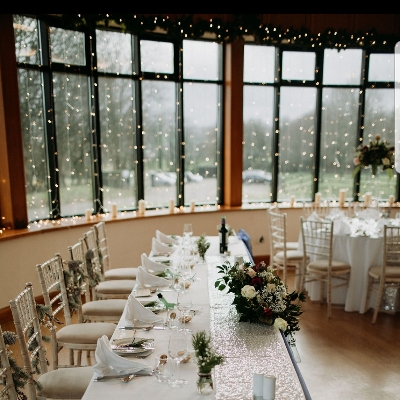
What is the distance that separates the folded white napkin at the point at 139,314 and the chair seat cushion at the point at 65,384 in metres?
0.38

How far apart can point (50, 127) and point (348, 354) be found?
13.8ft

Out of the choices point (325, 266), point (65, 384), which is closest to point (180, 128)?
point (325, 266)

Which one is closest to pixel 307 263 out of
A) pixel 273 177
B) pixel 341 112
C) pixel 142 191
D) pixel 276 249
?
pixel 276 249

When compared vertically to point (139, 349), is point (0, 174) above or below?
above

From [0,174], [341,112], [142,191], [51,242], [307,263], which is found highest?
[341,112]

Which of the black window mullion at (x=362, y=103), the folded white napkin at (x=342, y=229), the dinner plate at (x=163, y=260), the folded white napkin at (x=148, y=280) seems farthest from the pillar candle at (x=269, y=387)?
the black window mullion at (x=362, y=103)

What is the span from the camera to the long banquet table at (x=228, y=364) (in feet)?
5.69

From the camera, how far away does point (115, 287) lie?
3900 mm

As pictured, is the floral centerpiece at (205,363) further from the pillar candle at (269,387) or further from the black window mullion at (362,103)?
the black window mullion at (362,103)

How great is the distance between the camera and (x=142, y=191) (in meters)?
6.24

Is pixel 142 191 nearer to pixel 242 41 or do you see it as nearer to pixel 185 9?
pixel 242 41

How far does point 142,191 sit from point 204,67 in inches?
85.2

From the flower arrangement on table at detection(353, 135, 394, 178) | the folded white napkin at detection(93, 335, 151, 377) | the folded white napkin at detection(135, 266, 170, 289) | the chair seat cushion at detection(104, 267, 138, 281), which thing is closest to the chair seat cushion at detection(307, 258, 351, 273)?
the flower arrangement on table at detection(353, 135, 394, 178)

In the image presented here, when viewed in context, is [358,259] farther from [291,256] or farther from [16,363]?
[16,363]
